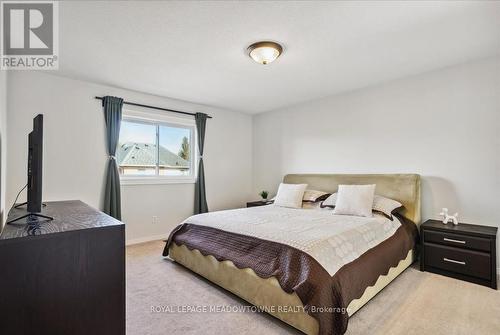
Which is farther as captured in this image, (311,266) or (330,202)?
(330,202)

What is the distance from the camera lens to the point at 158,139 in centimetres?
446

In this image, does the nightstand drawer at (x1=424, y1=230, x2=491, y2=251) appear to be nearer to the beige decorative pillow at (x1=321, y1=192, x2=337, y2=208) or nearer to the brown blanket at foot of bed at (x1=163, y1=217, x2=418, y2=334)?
the brown blanket at foot of bed at (x1=163, y1=217, x2=418, y2=334)

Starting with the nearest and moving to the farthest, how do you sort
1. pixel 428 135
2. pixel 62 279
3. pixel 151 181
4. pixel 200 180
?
pixel 62 279
pixel 428 135
pixel 151 181
pixel 200 180

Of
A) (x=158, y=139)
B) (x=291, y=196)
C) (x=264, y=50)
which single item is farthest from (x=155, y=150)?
(x=264, y=50)

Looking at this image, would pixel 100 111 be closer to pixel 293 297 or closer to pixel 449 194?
pixel 293 297

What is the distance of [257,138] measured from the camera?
5691mm

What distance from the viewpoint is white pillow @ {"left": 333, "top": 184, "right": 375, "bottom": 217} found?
10.2 feet

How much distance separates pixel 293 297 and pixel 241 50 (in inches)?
95.0

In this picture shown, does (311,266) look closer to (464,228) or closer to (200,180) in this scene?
(464,228)

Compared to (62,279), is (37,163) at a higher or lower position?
higher

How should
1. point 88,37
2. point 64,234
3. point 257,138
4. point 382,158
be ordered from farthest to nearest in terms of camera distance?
point 257,138, point 382,158, point 88,37, point 64,234

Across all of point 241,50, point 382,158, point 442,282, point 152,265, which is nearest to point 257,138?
point 382,158

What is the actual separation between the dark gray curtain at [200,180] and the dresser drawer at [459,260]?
11.4ft

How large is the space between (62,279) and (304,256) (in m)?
1.48
